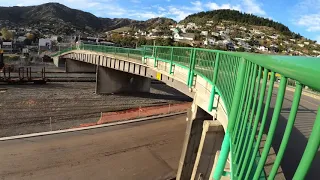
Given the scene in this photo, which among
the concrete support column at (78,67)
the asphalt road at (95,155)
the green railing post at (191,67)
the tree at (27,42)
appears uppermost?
the green railing post at (191,67)

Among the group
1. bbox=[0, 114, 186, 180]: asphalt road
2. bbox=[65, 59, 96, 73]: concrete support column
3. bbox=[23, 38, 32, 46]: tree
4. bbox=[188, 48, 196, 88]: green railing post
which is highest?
bbox=[188, 48, 196, 88]: green railing post

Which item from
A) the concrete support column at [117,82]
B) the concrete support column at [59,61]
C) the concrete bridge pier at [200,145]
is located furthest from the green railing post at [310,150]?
the concrete support column at [59,61]

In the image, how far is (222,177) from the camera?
401 centimetres

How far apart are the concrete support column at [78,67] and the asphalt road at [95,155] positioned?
1444 inches

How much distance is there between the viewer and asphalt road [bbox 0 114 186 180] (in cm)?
1312

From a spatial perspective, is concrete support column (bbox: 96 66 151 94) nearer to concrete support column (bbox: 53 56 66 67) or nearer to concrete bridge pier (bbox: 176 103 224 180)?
concrete bridge pier (bbox: 176 103 224 180)

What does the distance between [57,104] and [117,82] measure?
399 inches

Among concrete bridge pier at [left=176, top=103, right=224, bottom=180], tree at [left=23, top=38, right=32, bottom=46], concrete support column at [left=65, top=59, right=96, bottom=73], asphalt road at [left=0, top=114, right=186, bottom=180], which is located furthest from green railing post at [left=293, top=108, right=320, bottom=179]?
tree at [left=23, top=38, right=32, bottom=46]

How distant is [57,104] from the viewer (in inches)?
1093

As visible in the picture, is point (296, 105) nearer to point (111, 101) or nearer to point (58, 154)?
point (58, 154)

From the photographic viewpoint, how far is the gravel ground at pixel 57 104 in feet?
69.2

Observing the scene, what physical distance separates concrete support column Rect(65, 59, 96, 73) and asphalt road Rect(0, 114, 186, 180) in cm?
3667

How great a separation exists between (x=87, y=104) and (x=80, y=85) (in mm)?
12131

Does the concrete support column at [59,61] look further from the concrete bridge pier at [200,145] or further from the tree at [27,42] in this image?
the tree at [27,42]
